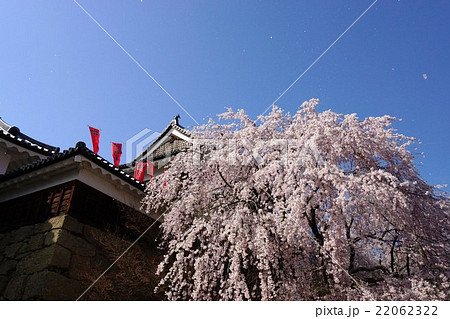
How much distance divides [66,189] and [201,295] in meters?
4.39

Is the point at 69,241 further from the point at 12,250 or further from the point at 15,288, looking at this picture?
the point at 12,250

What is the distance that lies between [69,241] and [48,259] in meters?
0.58

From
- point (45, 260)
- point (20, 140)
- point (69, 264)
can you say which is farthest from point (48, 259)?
point (20, 140)

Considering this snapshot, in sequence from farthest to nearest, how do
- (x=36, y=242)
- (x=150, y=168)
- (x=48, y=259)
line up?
(x=150, y=168)
(x=36, y=242)
(x=48, y=259)

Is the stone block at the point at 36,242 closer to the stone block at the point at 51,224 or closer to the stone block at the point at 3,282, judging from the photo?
the stone block at the point at 51,224

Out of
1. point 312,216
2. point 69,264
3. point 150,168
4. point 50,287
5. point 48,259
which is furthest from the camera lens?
point 150,168

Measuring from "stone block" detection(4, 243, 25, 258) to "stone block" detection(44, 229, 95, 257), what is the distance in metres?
0.96

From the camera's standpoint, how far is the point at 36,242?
25.8 feet

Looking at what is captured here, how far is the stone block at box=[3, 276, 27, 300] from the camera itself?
7211 millimetres

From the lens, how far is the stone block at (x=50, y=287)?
22.6 ft

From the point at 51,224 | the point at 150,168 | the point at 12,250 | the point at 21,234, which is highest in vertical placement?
the point at 150,168

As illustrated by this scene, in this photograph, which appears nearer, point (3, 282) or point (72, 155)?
point (3, 282)

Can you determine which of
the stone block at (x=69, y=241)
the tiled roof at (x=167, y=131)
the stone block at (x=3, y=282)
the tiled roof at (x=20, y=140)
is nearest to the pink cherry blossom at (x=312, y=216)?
the stone block at (x=69, y=241)

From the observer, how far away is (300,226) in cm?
592
